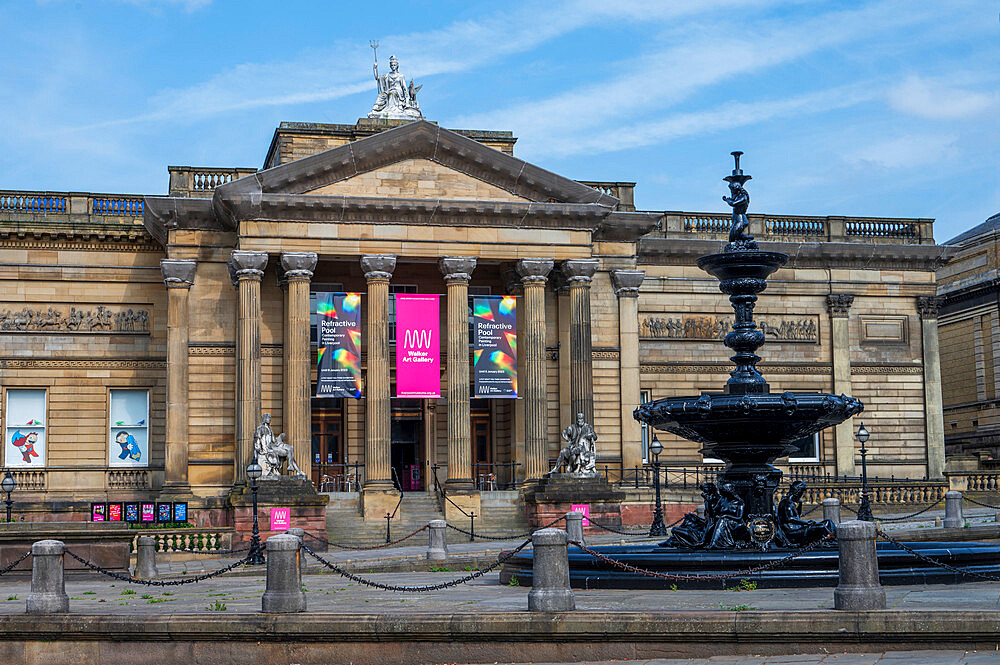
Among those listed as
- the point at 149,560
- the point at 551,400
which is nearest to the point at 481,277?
the point at 551,400

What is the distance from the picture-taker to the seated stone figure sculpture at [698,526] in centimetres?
2123

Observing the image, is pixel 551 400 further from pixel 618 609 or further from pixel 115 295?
pixel 618 609

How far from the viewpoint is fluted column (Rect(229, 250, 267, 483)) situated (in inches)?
1580

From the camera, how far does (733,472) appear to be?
70.1 feet

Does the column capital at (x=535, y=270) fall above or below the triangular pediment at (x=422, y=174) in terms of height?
below

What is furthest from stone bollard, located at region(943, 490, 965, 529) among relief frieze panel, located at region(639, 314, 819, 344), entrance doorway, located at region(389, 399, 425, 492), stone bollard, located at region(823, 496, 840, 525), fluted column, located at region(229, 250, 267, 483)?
fluted column, located at region(229, 250, 267, 483)

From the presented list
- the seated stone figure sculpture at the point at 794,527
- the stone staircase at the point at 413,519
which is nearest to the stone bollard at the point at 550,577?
the seated stone figure sculpture at the point at 794,527

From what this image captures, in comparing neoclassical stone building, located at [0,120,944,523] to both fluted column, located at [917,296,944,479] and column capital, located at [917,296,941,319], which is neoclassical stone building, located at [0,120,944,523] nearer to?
fluted column, located at [917,296,944,479]

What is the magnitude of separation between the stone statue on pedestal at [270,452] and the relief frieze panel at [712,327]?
15395 mm

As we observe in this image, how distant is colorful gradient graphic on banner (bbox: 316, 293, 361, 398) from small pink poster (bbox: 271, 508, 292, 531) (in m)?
4.44

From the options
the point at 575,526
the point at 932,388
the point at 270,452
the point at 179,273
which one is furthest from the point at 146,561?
the point at 932,388

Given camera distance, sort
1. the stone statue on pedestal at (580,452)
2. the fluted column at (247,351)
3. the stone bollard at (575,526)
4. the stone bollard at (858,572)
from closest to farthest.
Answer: the stone bollard at (858,572) → the stone bollard at (575,526) → the fluted column at (247,351) → the stone statue on pedestal at (580,452)

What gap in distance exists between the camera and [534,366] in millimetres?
41969

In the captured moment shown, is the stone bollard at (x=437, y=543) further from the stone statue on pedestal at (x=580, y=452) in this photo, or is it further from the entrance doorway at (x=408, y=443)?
the entrance doorway at (x=408, y=443)
